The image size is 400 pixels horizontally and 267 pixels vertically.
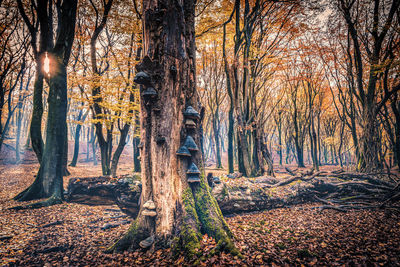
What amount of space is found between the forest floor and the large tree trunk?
0.35 m

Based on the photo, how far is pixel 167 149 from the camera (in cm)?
337

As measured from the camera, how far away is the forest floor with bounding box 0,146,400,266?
115 inches

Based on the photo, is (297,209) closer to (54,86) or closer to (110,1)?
(54,86)

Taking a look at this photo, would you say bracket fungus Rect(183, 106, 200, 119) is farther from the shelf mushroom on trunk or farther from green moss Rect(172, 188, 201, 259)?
green moss Rect(172, 188, 201, 259)

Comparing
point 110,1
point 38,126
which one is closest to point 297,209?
point 38,126

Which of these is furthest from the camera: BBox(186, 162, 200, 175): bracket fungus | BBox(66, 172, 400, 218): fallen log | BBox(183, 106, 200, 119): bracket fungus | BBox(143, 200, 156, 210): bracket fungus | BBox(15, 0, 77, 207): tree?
BBox(15, 0, 77, 207): tree

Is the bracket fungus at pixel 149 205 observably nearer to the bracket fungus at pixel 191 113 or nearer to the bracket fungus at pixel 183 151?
the bracket fungus at pixel 183 151

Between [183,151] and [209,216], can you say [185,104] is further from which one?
[209,216]

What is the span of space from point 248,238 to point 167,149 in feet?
9.01

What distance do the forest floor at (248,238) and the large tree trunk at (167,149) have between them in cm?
35

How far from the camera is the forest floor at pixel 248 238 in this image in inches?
115

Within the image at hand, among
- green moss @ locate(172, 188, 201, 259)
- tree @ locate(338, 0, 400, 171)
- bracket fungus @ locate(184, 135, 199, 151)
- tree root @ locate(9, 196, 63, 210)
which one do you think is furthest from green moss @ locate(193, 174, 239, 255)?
tree @ locate(338, 0, 400, 171)

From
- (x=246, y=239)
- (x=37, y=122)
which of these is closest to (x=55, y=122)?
(x=37, y=122)

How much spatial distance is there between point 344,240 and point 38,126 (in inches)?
476
